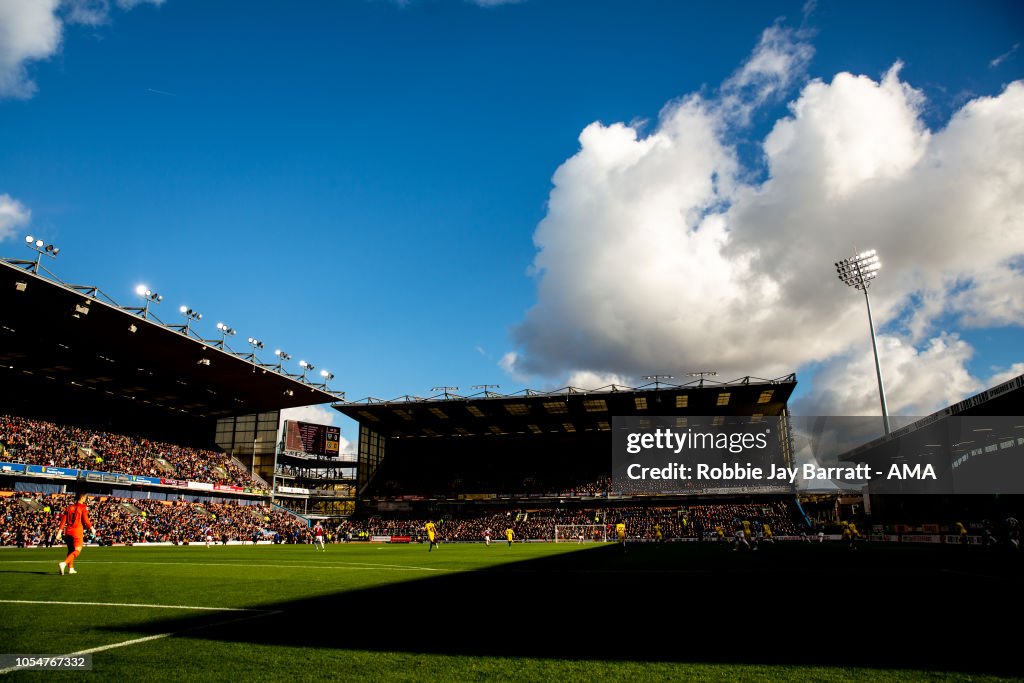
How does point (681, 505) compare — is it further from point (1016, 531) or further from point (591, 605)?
point (591, 605)

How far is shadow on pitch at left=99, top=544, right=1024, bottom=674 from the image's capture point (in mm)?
5938

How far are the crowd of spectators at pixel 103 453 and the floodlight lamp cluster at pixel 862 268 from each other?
69.0 meters

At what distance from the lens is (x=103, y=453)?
51.1m

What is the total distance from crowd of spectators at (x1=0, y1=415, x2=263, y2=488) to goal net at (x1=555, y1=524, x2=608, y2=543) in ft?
118

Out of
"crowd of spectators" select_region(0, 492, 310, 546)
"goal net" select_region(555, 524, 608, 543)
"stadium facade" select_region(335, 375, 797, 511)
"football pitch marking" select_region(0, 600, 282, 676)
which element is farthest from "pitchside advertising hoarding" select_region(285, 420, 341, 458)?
"football pitch marking" select_region(0, 600, 282, 676)

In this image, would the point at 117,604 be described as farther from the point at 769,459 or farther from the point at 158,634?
the point at 769,459

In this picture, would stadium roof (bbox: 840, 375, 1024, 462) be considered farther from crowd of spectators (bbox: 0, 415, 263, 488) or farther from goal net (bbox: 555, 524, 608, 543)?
crowd of spectators (bbox: 0, 415, 263, 488)

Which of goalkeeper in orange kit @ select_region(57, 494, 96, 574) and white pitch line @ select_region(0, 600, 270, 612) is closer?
white pitch line @ select_region(0, 600, 270, 612)

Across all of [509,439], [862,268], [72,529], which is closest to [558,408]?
[509,439]

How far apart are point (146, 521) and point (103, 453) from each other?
862 centimetres

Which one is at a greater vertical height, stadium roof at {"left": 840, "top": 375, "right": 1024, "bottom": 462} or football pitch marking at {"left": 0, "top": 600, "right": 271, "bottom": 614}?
stadium roof at {"left": 840, "top": 375, "right": 1024, "bottom": 462}

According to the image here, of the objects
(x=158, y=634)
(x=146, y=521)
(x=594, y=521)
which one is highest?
(x=158, y=634)

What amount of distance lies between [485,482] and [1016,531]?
54.0 meters

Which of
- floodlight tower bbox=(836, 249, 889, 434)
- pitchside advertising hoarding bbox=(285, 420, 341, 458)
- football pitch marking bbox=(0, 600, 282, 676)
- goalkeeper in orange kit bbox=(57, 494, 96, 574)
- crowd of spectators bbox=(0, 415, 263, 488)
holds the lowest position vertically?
football pitch marking bbox=(0, 600, 282, 676)
